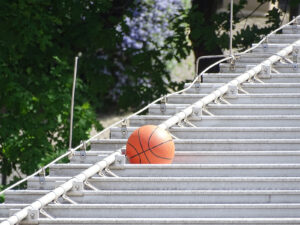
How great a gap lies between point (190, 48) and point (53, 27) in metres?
2.95

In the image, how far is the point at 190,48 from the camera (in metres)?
20.8

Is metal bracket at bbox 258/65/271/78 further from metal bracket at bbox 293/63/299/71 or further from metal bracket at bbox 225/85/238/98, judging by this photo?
metal bracket at bbox 225/85/238/98

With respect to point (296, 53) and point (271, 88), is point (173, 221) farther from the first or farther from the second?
Result: point (296, 53)

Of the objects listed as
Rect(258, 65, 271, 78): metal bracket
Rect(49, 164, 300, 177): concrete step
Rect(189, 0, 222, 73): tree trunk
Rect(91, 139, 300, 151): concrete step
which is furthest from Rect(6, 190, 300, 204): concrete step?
Rect(189, 0, 222, 73): tree trunk

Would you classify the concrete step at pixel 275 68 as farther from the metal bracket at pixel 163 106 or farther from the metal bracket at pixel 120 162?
Answer: the metal bracket at pixel 120 162

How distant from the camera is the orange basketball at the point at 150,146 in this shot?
1196cm

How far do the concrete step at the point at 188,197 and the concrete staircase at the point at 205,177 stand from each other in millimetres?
12

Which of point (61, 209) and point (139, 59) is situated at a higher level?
point (139, 59)

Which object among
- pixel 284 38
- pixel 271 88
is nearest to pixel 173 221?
pixel 271 88

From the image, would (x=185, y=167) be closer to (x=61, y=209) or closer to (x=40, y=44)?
(x=61, y=209)

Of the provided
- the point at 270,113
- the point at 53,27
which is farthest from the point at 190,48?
the point at 270,113

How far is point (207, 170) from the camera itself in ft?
40.0

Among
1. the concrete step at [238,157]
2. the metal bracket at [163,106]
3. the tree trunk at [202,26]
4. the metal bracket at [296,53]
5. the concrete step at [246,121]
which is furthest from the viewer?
the tree trunk at [202,26]

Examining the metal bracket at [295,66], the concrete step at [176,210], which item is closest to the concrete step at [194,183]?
the concrete step at [176,210]
